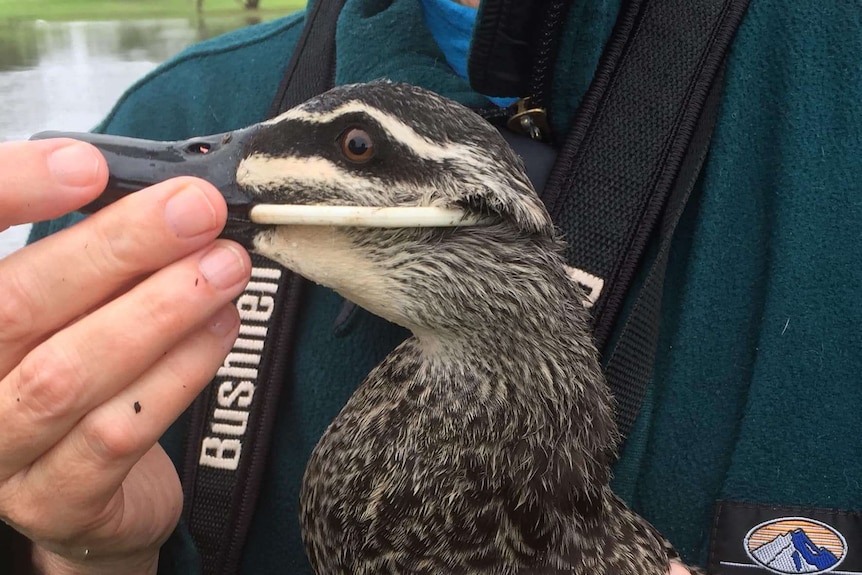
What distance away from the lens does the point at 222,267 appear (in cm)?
69

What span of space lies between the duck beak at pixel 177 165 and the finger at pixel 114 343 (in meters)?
0.04

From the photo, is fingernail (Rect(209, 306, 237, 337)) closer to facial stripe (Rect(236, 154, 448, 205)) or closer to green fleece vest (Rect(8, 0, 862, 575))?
facial stripe (Rect(236, 154, 448, 205))

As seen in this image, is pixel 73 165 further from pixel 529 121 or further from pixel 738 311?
pixel 738 311

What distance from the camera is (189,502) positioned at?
41.8 inches

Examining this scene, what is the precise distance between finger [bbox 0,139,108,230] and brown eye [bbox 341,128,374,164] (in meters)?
0.25

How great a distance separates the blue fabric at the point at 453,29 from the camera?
1162 mm

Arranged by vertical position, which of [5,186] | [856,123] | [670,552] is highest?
[856,123]

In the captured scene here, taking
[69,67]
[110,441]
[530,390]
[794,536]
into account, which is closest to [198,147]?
[110,441]

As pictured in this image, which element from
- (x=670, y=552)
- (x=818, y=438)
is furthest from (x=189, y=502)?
(x=818, y=438)

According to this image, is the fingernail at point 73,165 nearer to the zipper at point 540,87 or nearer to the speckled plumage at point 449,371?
the speckled plumage at point 449,371

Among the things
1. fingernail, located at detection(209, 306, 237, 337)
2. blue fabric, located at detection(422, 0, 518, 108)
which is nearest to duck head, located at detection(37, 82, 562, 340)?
fingernail, located at detection(209, 306, 237, 337)

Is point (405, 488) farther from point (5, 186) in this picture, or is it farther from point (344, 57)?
point (344, 57)

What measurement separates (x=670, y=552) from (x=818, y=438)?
311 mm

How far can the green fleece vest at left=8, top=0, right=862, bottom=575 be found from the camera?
104cm
